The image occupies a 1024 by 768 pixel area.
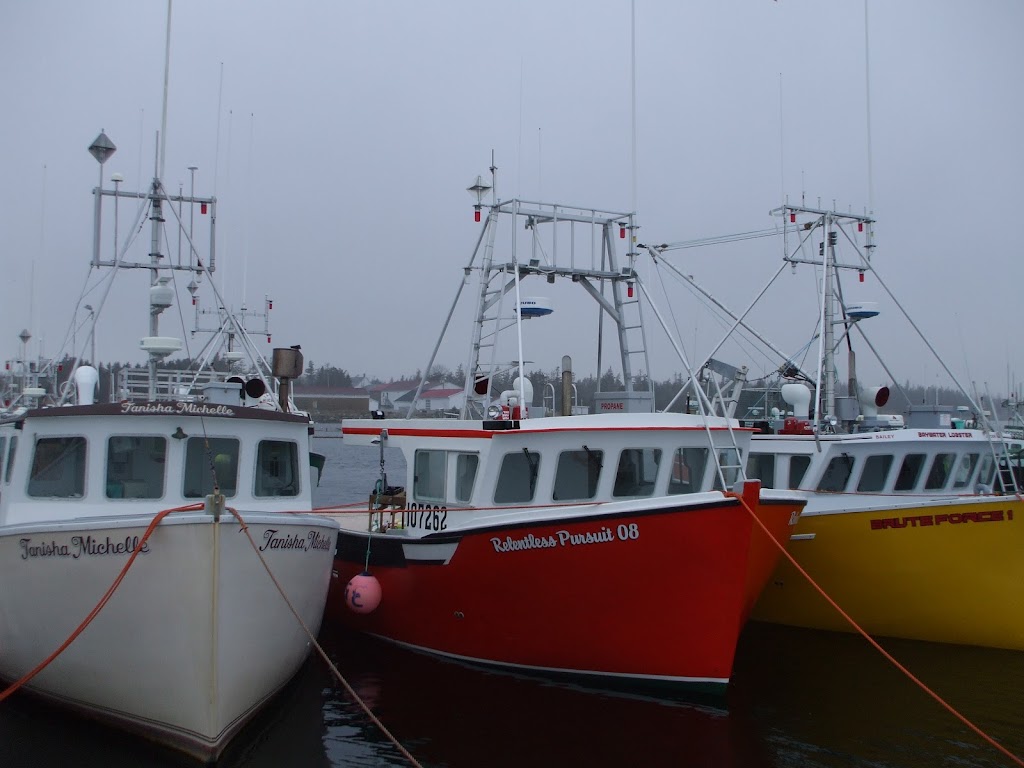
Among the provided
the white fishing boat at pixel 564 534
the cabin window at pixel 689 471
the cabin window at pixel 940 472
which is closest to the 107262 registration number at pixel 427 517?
the white fishing boat at pixel 564 534

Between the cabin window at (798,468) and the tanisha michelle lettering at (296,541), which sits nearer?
the tanisha michelle lettering at (296,541)

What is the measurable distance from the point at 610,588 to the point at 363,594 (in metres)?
3.27

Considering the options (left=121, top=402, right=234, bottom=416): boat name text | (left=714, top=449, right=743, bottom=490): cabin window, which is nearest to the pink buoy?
(left=121, top=402, right=234, bottom=416): boat name text

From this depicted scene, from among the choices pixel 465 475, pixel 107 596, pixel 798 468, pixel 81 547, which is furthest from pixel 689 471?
pixel 81 547

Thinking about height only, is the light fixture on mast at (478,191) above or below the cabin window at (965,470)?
above

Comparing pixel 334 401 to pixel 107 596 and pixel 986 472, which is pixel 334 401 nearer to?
pixel 986 472

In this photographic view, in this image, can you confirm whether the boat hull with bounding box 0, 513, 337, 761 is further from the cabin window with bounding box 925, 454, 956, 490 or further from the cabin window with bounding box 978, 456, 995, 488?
the cabin window with bounding box 978, 456, 995, 488

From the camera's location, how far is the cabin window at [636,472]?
11.8m

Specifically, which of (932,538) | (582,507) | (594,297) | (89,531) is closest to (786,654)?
(932,538)

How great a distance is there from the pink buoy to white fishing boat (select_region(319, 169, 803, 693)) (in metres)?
0.02

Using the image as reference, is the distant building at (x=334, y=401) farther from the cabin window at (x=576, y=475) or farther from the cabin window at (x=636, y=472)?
the cabin window at (x=636, y=472)

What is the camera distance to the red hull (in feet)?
33.7

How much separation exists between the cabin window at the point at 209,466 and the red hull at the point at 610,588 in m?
2.67

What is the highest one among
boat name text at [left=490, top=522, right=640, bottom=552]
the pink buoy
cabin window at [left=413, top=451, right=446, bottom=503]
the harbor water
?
cabin window at [left=413, top=451, right=446, bottom=503]
